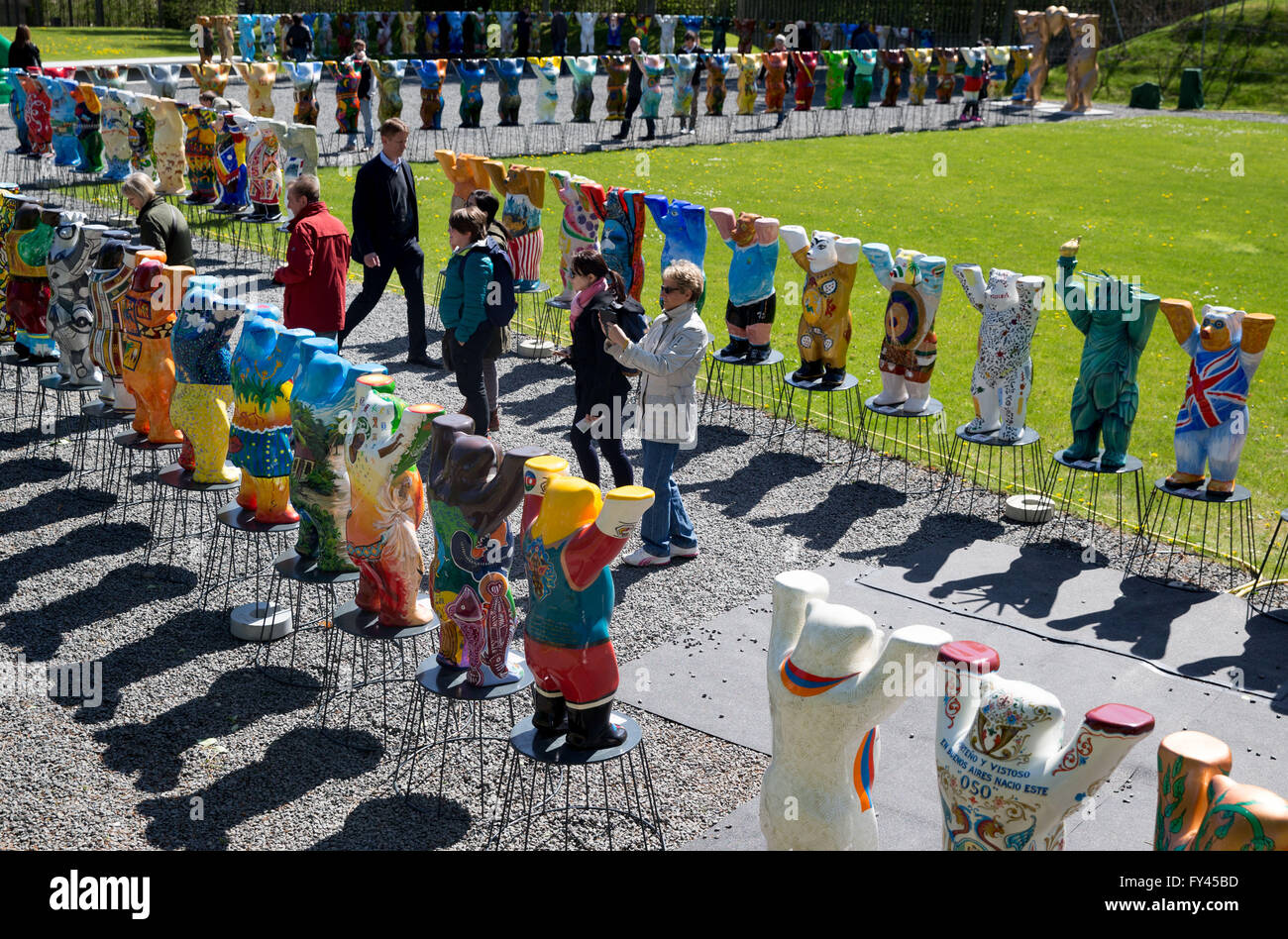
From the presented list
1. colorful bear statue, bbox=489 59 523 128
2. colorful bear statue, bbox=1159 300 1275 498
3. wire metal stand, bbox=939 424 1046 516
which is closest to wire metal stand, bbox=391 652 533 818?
wire metal stand, bbox=939 424 1046 516

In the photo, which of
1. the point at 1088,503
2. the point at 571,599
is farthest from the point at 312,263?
the point at 1088,503

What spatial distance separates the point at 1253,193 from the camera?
22.5 m

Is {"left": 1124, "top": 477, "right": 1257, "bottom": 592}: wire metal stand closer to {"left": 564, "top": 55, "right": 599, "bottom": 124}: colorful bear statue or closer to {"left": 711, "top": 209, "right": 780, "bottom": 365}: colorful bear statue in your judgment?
{"left": 711, "top": 209, "right": 780, "bottom": 365}: colorful bear statue

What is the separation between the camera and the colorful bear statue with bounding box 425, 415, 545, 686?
5.75 metres

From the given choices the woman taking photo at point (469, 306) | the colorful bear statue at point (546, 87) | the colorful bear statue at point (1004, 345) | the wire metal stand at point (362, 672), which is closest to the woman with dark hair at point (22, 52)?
the colorful bear statue at point (546, 87)

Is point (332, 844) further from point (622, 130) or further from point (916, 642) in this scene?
point (622, 130)

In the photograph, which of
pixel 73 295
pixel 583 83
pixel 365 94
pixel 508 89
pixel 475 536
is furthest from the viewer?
pixel 583 83

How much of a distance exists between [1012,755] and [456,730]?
10.3 ft

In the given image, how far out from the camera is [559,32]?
3744 centimetres

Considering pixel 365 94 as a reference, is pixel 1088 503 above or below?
below

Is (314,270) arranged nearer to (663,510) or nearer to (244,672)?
(663,510)

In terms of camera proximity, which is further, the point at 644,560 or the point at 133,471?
the point at 133,471
